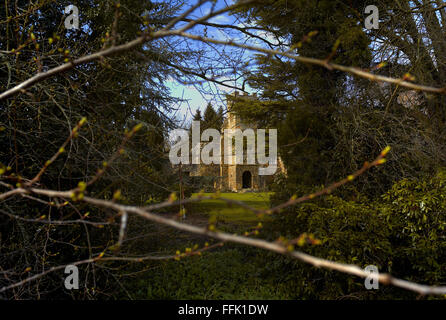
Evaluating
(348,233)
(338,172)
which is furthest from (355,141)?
(348,233)

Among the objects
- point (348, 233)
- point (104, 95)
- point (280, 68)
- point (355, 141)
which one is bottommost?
point (348, 233)

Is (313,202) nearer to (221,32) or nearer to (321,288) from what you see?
(321,288)

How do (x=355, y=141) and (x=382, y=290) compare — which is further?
(x=355, y=141)

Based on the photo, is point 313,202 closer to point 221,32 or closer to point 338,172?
point 338,172

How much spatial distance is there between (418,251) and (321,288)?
1.39 metres

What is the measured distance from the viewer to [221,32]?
4996 millimetres

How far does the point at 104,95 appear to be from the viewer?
4219mm

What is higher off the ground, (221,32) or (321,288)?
(221,32)

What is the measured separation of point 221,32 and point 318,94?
2.11 m

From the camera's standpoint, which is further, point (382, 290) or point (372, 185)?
point (372, 185)
